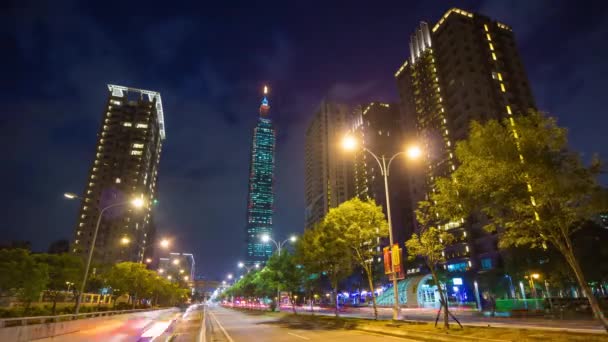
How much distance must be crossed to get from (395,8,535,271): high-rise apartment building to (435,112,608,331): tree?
256 feet

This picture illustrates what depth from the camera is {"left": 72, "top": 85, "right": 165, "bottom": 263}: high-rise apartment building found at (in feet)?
462

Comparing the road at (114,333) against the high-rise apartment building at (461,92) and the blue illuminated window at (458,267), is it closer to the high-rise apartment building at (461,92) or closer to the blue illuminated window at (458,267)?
the high-rise apartment building at (461,92)

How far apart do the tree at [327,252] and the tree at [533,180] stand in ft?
50.2

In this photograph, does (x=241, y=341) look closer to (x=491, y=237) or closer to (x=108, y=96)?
(x=491, y=237)

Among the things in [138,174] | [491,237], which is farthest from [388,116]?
[138,174]

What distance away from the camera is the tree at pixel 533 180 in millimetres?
14586

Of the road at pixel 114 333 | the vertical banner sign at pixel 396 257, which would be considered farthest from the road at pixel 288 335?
the vertical banner sign at pixel 396 257

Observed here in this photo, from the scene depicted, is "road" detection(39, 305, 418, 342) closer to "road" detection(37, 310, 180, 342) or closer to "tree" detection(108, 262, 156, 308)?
"road" detection(37, 310, 180, 342)

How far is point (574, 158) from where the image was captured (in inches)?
585

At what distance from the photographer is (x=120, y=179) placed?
506 ft

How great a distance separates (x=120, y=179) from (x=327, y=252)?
149 m

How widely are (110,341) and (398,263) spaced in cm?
1691

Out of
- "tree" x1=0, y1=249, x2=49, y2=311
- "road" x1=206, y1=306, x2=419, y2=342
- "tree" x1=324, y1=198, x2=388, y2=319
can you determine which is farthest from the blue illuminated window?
"tree" x1=0, y1=249, x2=49, y2=311

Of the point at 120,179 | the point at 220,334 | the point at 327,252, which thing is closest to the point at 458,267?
the point at 327,252
